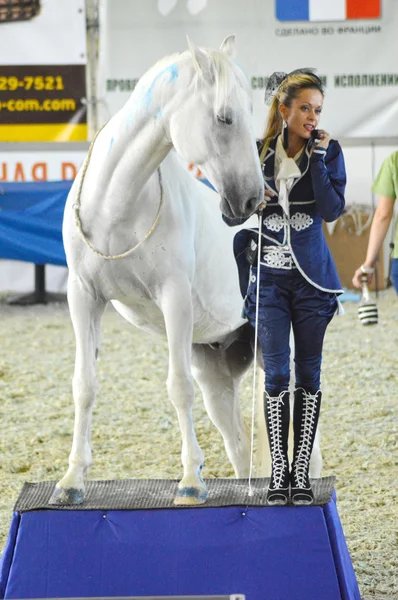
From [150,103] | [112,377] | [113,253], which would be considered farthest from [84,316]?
[112,377]

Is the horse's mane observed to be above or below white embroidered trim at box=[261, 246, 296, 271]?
above

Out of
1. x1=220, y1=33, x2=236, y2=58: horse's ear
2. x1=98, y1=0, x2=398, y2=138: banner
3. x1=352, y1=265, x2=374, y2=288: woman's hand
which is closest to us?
x1=220, y1=33, x2=236, y2=58: horse's ear

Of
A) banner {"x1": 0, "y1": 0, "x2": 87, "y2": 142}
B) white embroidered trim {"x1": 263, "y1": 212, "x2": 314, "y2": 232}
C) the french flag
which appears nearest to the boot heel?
white embroidered trim {"x1": 263, "y1": 212, "x2": 314, "y2": 232}

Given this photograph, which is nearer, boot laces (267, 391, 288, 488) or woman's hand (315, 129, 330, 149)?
woman's hand (315, 129, 330, 149)

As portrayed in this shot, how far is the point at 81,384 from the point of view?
2.94 metres

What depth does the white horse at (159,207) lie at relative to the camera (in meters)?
2.59

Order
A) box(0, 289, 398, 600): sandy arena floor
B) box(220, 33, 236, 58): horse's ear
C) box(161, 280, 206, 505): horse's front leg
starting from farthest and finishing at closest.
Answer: box(0, 289, 398, 600): sandy arena floor < box(161, 280, 206, 505): horse's front leg < box(220, 33, 236, 58): horse's ear

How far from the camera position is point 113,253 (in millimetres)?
2824

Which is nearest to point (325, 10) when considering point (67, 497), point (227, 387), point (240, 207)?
point (227, 387)

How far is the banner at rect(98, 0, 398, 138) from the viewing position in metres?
9.66

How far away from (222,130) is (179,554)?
3.78 ft

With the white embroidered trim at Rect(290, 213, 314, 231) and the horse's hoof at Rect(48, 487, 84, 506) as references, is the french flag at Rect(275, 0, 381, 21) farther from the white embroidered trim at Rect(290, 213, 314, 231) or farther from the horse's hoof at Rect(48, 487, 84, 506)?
the horse's hoof at Rect(48, 487, 84, 506)

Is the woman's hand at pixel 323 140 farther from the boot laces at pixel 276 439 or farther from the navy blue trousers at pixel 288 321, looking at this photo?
the boot laces at pixel 276 439

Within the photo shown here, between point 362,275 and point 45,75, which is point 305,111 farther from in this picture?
point 45,75
